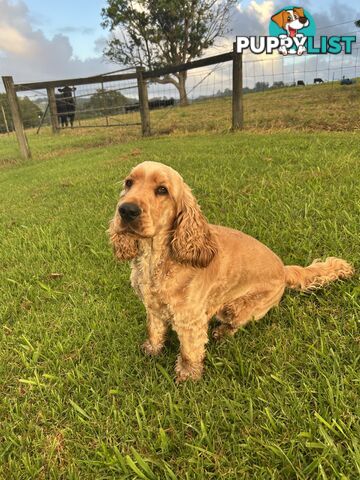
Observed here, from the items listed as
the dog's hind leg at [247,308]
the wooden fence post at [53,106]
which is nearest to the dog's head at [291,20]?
the wooden fence post at [53,106]

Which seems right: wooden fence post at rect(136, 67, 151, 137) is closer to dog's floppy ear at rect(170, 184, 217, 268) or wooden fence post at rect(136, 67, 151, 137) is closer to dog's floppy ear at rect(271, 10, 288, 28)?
dog's floppy ear at rect(271, 10, 288, 28)

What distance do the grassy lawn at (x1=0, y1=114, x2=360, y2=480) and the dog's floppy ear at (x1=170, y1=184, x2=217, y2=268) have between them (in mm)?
646

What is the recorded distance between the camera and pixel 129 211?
2.05 m

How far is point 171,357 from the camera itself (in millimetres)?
2535

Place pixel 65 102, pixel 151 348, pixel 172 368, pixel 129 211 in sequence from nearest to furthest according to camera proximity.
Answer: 1. pixel 129 211
2. pixel 172 368
3. pixel 151 348
4. pixel 65 102

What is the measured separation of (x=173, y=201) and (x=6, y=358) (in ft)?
5.37

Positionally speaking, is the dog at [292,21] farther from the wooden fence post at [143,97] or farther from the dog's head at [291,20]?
the wooden fence post at [143,97]

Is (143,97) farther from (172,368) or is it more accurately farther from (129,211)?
(172,368)

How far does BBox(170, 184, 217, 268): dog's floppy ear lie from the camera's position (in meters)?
2.28

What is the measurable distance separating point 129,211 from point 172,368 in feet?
3.71

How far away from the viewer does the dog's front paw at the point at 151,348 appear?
8.32 feet

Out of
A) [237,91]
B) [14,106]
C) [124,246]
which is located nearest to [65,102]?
[14,106]

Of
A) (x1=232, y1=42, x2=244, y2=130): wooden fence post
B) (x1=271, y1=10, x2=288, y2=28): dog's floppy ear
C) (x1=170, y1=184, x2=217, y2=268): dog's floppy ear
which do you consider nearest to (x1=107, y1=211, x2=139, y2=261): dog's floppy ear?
(x1=170, y1=184, x2=217, y2=268): dog's floppy ear

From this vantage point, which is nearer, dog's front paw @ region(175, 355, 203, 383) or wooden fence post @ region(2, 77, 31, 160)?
dog's front paw @ region(175, 355, 203, 383)
